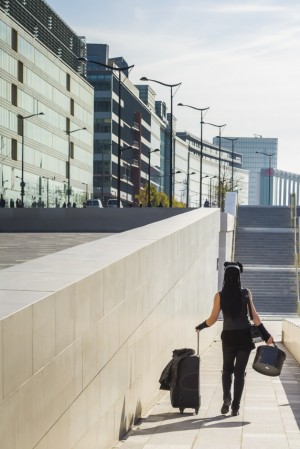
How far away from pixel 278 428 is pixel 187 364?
4.31 ft

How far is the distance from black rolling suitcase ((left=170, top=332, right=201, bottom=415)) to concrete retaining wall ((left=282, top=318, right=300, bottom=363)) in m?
10.5

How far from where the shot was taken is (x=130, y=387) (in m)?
8.73

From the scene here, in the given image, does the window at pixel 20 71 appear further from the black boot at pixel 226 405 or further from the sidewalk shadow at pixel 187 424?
the black boot at pixel 226 405

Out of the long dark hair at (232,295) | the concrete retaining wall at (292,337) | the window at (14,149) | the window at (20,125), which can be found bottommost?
the concrete retaining wall at (292,337)

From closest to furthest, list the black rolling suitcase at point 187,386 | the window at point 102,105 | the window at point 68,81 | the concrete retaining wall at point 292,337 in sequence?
the black rolling suitcase at point 187,386 → the concrete retaining wall at point 292,337 → the window at point 68,81 → the window at point 102,105

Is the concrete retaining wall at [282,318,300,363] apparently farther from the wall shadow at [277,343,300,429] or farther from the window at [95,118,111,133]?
the window at [95,118,111,133]

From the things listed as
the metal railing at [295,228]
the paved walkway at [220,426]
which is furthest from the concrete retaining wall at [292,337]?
the metal railing at [295,228]

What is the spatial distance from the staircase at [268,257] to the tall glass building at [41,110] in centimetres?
2136

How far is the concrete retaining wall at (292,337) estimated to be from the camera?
19859 millimetres

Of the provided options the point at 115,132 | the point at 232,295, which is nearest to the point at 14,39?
the point at 115,132

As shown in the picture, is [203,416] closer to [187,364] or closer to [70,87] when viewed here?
[187,364]

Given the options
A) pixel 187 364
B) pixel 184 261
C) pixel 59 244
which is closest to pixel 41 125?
pixel 59 244

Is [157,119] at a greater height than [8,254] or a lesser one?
greater

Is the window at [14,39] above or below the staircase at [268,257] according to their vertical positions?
above
